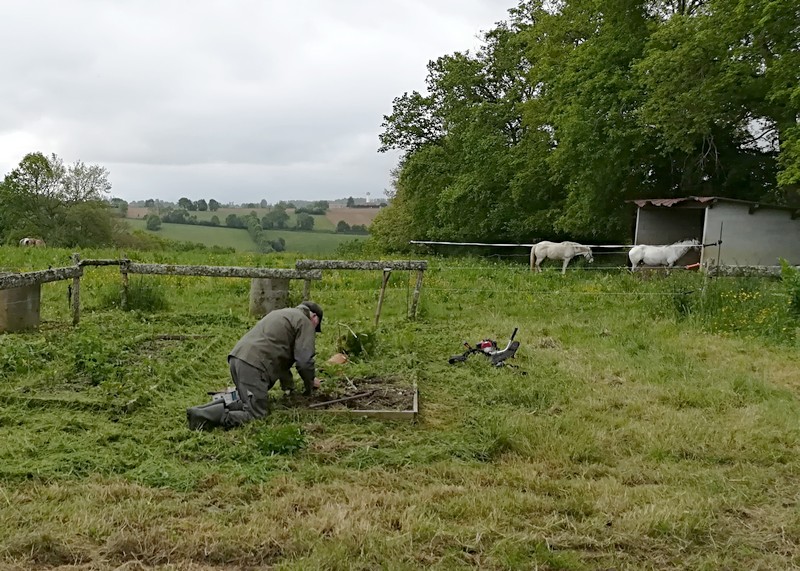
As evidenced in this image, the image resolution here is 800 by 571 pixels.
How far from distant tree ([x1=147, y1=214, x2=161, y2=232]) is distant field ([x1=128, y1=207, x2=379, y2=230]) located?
1771mm

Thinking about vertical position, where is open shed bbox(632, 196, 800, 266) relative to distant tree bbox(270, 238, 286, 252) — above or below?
above

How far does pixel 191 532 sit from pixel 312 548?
0.75 m

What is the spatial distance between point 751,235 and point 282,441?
17821 mm

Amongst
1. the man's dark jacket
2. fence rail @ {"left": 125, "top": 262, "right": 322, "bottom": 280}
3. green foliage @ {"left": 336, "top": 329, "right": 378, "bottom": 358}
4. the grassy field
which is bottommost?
the grassy field

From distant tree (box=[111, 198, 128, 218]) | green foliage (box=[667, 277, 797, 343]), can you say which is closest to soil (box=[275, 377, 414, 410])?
green foliage (box=[667, 277, 797, 343])

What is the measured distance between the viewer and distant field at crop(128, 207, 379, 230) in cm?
5619

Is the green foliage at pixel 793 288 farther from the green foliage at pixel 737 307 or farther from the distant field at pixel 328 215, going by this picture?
the distant field at pixel 328 215

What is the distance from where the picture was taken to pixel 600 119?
73.2 ft

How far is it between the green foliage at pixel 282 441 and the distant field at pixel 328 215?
160ft

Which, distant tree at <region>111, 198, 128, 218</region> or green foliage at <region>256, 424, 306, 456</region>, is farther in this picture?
distant tree at <region>111, 198, 128, 218</region>

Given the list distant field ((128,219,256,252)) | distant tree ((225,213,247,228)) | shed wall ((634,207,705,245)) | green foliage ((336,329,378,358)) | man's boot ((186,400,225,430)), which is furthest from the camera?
distant tree ((225,213,247,228))

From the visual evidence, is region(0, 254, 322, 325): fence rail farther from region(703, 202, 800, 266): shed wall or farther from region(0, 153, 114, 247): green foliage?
region(0, 153, 114, 247): green foliage

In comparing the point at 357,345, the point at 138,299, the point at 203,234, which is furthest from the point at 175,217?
the point at 357,345

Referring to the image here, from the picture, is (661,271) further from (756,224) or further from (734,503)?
(734,503)
